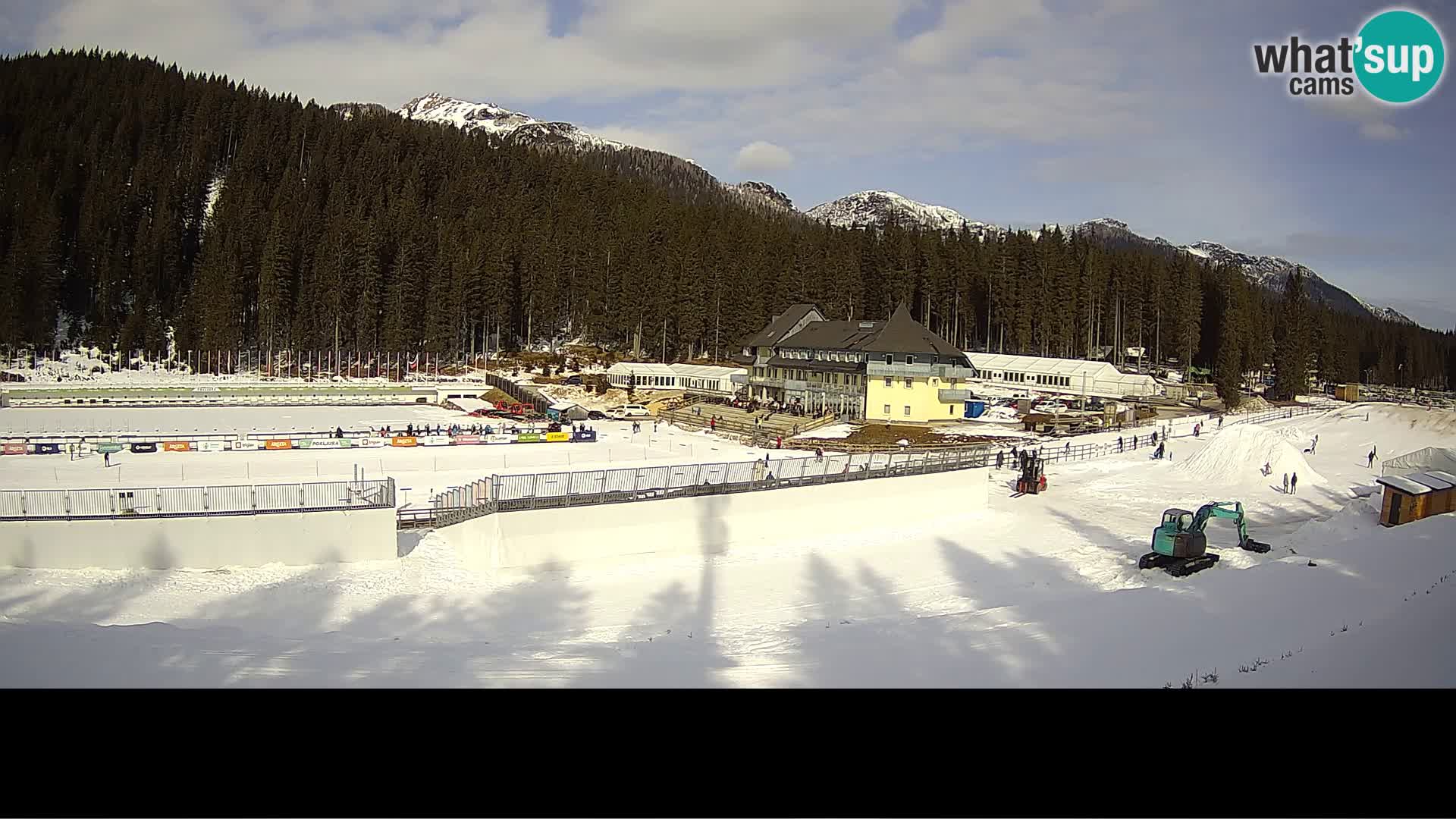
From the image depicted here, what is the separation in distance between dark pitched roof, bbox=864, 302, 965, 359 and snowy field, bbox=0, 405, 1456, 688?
1921 cm

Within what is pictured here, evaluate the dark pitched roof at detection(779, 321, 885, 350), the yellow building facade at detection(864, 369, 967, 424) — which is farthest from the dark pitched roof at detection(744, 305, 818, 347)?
the yellow building facade at detection(864, 369, 967, 424)

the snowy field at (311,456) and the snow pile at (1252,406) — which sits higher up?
the snow pile at (1252,406)

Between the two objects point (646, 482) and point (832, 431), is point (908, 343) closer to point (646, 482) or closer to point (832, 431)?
point (832, 431)

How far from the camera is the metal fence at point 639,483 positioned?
20102mm

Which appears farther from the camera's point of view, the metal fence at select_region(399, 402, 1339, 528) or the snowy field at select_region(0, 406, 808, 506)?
the snowy field at select_region(0, 406, 808, 506)

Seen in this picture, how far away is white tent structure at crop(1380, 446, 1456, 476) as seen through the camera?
27967mm

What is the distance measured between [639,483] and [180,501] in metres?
10.1

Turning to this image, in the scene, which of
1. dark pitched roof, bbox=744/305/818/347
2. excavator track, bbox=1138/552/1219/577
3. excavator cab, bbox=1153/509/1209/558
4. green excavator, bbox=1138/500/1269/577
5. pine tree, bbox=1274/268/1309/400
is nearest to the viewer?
excavator track, bbox=1138/552/1219/577

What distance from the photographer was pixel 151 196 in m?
82.4

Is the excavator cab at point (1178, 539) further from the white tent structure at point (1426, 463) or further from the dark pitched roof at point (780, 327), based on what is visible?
the dark pitched roof at point (780, 327)

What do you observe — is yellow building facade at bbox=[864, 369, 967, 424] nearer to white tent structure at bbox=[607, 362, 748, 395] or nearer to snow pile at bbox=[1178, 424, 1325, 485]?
snow pile at bbox=[1178, 424, 1325, 485]

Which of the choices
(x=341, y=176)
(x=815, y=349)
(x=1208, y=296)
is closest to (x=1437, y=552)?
(x=815, y=349)

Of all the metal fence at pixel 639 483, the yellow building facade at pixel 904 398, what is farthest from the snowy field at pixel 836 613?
the yellow building facade at pixel 904 398

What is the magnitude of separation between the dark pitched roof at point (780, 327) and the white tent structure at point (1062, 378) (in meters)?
12.2
